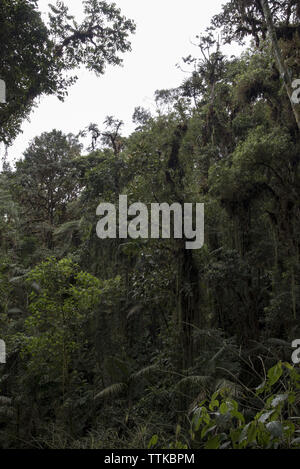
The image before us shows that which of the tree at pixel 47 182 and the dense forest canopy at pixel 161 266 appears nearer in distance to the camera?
the dense forest canopy at pixel 161 266

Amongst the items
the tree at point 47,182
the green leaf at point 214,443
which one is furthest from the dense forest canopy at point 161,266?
the green leaf at point 214,443

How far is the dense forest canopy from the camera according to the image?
6137mm

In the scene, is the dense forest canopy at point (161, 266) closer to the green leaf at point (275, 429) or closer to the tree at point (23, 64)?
the tree at point (23, 64)

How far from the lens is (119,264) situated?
8570 millimetres

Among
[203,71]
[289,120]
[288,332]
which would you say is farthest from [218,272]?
[203,71]

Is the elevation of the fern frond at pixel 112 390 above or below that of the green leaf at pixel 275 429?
below

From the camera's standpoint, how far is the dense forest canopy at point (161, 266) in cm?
614

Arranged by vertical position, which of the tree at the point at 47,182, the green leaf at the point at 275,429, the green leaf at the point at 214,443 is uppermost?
the tree at the point at 47,182

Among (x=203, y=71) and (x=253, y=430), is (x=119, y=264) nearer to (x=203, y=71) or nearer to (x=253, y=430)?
(x=203, y=71)

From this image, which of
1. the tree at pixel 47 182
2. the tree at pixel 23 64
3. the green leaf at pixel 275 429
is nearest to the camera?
the green leaf at pixel 275 429

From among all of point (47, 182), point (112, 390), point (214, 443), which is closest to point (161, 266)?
point (112, 390)

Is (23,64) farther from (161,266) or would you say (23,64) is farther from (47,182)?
(47,182)

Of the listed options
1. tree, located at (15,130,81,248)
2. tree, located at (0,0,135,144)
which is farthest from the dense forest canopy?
tree, located at (15,130,81,248)
